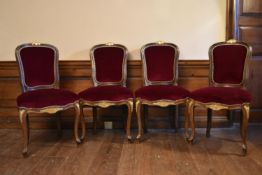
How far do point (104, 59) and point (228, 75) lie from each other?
1255 mm

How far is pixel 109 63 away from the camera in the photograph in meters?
2.87

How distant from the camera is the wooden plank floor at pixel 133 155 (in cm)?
203

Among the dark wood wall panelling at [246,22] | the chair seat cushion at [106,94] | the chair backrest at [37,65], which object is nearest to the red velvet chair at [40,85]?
the chair backrest at [37,65]

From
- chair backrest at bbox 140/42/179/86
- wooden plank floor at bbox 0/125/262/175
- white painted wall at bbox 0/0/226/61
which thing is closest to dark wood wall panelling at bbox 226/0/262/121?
white painted wall at bbox 0/0/226/61

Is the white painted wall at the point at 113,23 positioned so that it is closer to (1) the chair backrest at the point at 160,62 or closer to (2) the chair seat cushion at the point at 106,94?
(1) the chair backrest at the point at 160,62

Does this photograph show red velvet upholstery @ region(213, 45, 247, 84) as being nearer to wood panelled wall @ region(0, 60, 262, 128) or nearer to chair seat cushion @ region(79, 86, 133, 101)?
wood panelled wall @ region(0, 60, 262, 128)

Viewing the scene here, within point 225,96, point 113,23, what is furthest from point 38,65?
point 225,96

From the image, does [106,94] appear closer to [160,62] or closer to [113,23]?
[160,62]

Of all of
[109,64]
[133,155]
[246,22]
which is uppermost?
[246,22]

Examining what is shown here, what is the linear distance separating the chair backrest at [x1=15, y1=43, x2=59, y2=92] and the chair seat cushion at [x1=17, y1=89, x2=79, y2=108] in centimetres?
27

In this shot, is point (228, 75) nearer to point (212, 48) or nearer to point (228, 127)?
point (212, 48)

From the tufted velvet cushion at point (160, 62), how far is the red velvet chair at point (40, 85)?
83 cm

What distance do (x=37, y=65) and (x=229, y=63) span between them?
1.88 metres

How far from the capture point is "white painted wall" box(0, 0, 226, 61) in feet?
9.62
